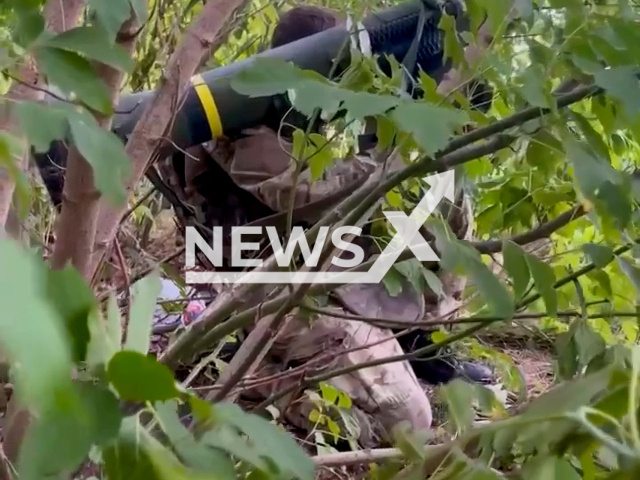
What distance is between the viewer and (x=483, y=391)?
13.8 inches

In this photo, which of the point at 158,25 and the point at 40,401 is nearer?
the point at 40,401

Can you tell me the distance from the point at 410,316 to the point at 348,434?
0.84 ft

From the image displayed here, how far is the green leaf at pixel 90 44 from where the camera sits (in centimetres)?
26

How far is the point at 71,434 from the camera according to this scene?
0.16 m

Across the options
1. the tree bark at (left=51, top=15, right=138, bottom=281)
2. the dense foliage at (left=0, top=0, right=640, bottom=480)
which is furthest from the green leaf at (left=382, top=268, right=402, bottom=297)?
the tree bark at (left=51, top=15, right=138, bottom=281)

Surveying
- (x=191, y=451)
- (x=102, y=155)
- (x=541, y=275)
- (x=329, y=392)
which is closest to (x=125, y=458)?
(x=191, y=451)

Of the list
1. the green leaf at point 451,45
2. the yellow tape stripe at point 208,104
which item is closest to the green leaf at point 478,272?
the green leaf at point 451,45

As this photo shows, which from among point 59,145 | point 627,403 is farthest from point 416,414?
point 627,403

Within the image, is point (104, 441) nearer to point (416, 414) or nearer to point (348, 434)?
point (348, 434)

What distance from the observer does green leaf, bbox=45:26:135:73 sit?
0.26 metres

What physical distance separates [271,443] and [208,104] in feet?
1.59

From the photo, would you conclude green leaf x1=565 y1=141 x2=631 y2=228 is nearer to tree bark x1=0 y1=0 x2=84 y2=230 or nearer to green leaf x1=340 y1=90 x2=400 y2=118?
green leaf x1=340 y1=90 x2=400 y2=118

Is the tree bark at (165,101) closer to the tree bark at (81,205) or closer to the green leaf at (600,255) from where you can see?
the tree bark at (81,205)

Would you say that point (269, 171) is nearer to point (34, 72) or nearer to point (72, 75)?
point (34, 72)
